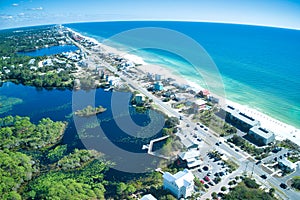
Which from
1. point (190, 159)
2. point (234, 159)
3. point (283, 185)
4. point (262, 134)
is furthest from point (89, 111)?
point (283, 185)

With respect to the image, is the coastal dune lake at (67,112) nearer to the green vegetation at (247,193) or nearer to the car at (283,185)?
the green vegetation at (247,193)

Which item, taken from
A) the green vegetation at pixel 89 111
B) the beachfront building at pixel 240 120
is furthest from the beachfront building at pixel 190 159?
the green vegetation at pixel 89 111

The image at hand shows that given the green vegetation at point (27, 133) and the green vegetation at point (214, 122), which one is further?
the green vegetation at point (214, 122)

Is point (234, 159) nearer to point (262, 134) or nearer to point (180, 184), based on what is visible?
point (262, 134)

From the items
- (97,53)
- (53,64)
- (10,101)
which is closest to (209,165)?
(10,101)

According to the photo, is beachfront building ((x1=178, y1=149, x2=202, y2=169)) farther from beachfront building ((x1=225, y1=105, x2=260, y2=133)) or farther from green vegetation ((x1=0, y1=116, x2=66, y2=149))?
green vegetation ((x1=0, y1=116, x2=66, y2=149))

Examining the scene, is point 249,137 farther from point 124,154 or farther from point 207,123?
point 124,154

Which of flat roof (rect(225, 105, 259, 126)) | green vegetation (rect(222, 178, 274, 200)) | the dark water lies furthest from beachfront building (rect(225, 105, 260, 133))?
the dark water

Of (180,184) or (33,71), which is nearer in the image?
(180,184)
